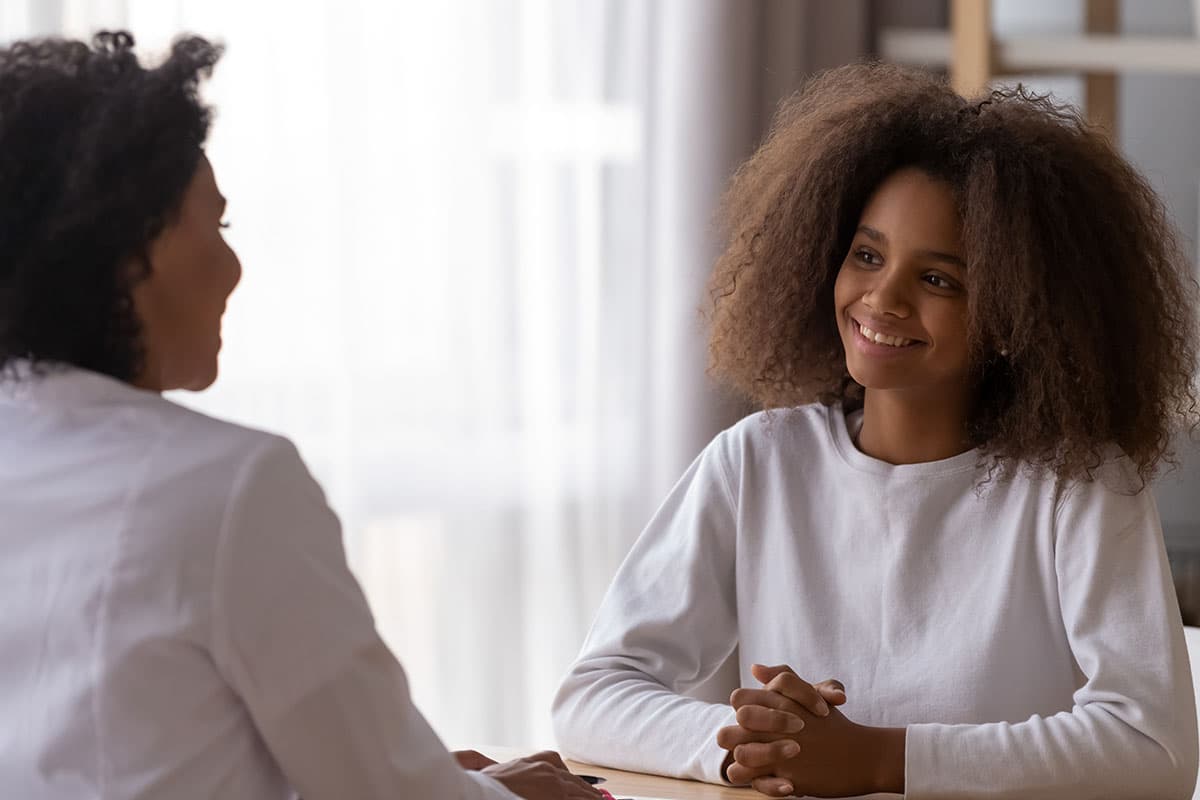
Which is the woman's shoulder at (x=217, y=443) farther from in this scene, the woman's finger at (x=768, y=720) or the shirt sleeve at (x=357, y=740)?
the woman's finger at (x=768, y=720)

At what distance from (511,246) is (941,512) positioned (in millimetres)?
1347

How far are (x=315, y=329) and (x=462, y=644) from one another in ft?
2.24

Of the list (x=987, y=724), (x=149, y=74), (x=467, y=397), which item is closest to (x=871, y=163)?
(x=987, y=724)

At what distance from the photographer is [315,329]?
8.52ft

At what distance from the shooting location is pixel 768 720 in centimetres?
141

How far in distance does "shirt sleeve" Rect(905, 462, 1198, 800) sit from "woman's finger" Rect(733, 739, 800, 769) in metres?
0.11

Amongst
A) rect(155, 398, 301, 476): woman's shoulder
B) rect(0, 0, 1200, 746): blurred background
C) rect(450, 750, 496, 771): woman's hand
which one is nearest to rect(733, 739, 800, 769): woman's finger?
rect(450, 750, 496, 771): woman's hand

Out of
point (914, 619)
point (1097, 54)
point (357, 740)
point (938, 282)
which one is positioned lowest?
point (914, 619)

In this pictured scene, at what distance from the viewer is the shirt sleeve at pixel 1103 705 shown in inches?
54.8

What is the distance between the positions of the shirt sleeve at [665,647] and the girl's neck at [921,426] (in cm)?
21

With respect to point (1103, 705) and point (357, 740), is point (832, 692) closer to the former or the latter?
point (1103, 705)

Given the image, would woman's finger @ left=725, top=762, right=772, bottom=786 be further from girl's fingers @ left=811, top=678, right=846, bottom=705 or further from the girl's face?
the girl's face

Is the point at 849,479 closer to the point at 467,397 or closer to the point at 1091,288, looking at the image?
the point at 1091,288

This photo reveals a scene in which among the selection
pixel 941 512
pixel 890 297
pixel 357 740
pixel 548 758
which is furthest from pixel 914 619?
pixel 357 740
